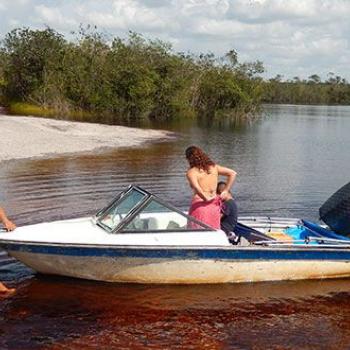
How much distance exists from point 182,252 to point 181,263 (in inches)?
10.2

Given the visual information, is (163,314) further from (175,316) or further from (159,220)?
(159,220)

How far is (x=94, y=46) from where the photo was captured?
216 ft

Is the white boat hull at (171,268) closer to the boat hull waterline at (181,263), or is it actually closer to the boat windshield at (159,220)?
the boat hull waterline at (181,263)

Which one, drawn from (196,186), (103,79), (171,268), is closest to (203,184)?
(196,186)

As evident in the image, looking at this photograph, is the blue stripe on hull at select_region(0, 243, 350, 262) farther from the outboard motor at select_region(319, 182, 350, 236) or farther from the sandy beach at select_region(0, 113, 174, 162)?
the sandy beach at select_region(0, 113, 174, 162)

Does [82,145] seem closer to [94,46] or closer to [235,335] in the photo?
[235,335]

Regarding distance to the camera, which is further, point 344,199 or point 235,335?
point 344,199

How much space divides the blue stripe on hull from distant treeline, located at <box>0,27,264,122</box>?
4865cm

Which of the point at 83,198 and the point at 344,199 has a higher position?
the point at 344,199

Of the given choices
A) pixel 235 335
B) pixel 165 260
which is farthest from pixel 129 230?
pixel 235 335

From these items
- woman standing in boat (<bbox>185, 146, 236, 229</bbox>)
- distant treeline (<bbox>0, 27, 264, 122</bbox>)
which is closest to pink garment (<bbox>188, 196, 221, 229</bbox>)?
woman standing in boat (<bbox>185, 146, 236, 229</bbox>)

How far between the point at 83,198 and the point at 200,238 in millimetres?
8312

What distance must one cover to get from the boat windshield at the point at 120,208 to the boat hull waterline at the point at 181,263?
0.64 metres

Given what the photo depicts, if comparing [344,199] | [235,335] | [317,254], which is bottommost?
[235,335]
